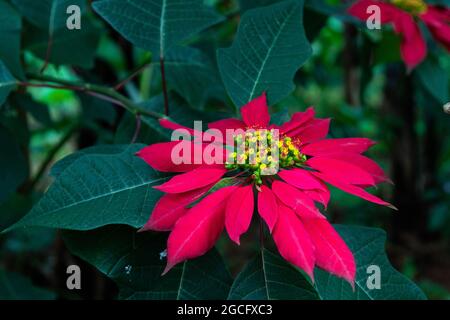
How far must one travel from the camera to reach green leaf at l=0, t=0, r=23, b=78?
59 cm

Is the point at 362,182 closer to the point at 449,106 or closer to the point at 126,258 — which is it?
the point at 449,106

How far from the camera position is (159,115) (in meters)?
0.57

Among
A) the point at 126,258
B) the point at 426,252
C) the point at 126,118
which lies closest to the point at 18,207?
the point at 126,118

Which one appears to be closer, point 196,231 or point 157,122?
point 196,231

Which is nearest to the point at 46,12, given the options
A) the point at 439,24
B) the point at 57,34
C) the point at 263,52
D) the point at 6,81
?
the point at 57,34

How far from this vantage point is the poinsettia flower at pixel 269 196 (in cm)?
37

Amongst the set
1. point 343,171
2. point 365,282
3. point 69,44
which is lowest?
point 365,282

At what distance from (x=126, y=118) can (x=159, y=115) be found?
0.06m

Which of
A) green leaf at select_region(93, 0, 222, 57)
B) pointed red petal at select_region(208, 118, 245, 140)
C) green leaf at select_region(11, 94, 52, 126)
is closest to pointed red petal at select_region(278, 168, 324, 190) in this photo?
pointed red petal at select_region(208, 118, 245, 140)

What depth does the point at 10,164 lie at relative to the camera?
0.58m

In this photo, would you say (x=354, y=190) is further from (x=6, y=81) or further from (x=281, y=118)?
(x=6, y=81)

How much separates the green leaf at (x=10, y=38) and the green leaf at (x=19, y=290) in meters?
0.29

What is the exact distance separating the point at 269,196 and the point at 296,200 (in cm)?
2

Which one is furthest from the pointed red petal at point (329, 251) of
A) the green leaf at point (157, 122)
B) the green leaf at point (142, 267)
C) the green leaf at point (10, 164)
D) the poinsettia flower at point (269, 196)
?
the green leaf at point (10, 164)
